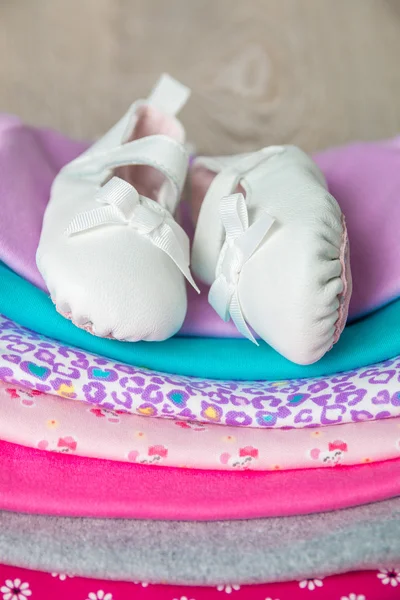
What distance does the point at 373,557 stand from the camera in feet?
1.41

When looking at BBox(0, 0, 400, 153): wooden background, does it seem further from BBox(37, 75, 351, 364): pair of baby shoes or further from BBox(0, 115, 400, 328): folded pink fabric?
BBox(37, 75, 351, 364): pair of baby shoes

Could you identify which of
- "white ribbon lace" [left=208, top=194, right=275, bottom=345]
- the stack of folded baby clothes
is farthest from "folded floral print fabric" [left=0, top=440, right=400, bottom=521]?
"white ribbon lace" [left=208, top=194, right=275, bottom=345]

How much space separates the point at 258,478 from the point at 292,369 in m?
0.09

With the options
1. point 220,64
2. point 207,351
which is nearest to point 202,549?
point 207,351

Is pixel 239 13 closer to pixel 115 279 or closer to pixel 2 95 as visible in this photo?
pixel 2 95

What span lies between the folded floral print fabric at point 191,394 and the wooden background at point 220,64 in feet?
2.01

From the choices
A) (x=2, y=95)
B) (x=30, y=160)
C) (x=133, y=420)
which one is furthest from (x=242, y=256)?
(x=2, y=95)

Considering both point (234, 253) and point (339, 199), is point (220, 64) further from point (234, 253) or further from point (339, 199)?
point (234, 253)

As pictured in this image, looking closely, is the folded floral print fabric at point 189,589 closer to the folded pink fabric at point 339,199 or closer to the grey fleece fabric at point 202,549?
the grey fleece fabric at point 202,549

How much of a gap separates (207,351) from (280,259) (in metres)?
0.11

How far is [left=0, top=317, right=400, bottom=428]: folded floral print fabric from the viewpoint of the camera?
19.2 inches

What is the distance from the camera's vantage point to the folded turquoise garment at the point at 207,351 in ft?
1.74

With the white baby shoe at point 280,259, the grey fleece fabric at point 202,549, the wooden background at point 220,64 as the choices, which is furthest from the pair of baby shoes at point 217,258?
the wooden background at point 220,64

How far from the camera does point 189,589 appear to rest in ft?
1.46
